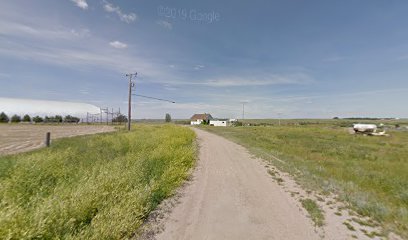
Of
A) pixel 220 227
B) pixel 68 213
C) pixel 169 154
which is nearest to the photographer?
pixel 68 213

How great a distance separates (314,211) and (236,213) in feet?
6.36

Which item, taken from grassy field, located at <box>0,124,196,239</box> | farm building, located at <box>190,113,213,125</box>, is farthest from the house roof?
grassy field, located at <box>0,124,196,239</box>

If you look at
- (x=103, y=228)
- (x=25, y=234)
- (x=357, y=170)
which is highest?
(x=25, y=234)

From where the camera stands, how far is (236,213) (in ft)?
16.6

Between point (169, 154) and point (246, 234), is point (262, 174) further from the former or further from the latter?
point (246, 234)

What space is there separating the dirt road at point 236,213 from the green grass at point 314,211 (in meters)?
0.18

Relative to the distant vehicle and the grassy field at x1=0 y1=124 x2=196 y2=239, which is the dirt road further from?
the distant vehicle

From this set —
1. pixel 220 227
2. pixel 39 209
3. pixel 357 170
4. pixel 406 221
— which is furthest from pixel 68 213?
pixel 357 170

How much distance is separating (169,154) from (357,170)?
9.48 meters

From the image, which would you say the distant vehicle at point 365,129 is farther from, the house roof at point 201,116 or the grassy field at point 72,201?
the house roof at point 201,116

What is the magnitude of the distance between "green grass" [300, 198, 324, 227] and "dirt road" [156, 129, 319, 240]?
179 millimetres

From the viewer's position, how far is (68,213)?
12.1 feet

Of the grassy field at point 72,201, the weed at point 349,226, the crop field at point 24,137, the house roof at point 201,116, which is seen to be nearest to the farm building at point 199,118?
the house roof at point 201,116

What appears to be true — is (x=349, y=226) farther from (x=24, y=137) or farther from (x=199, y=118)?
(x=199, y=118)
